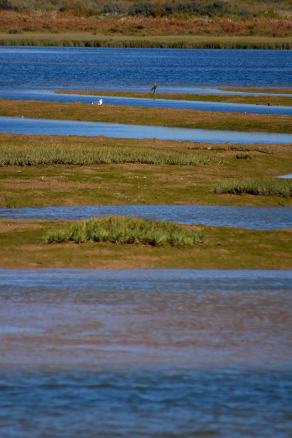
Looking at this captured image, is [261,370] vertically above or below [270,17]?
above

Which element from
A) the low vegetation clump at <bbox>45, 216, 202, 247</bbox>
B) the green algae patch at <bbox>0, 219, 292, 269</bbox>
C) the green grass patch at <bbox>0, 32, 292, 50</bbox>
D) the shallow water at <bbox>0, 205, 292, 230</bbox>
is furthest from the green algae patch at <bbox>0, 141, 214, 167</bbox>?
the green grass patch at <bbox>0, 32, 292, 50</bbox>

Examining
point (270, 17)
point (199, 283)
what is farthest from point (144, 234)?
point (270, 17)

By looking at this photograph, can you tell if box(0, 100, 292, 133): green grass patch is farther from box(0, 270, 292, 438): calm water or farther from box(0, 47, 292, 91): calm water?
box(0, 270, 292, 438): calm water

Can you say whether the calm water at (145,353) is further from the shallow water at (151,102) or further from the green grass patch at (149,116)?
the shallow water at (151,102)

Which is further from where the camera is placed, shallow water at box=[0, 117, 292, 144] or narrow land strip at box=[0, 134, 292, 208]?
shallow water at box=[0, 117, 292, 144]

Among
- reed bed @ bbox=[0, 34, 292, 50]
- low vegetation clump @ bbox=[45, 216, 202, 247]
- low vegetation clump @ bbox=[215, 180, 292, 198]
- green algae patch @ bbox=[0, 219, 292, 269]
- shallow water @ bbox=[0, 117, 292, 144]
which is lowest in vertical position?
reed bed @ bbox=[0, 34, 292, 50]

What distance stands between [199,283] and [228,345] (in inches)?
131

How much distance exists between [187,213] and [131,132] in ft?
58.2

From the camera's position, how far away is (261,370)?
1212 cm

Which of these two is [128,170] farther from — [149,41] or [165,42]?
[165,42]

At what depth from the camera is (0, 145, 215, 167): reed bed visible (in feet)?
94.5

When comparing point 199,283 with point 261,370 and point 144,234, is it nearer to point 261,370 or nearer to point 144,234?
point 144,234

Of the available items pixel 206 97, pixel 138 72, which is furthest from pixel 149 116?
Result: pixel 138 72

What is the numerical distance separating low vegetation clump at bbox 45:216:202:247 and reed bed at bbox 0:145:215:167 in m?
9.74
